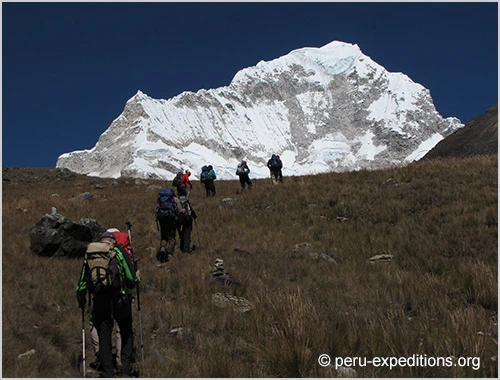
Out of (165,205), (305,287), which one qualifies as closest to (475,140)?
(165,205)

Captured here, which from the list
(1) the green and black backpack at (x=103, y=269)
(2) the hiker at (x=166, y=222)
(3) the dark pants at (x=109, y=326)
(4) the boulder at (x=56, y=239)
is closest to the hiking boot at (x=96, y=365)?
(3) the dark pants at (x=109, y=326)

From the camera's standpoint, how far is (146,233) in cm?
A: 1374

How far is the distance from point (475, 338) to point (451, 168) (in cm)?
1428

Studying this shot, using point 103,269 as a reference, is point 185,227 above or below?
above

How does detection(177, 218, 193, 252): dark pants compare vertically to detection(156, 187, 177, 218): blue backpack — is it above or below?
below

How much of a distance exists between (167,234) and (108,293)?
5601mm

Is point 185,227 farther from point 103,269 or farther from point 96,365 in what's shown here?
point 103,269

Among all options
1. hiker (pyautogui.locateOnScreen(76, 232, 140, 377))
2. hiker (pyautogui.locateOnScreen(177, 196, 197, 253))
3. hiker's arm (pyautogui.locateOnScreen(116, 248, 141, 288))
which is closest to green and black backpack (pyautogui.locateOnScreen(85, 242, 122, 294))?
hiker (pyautogui.locateOnScreen(76, 232, 140, 377))

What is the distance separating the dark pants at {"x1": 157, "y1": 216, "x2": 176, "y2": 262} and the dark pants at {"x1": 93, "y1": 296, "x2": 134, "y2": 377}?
5.29 meters

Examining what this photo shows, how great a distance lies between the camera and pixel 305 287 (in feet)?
27.4

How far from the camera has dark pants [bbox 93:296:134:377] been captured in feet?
17.6

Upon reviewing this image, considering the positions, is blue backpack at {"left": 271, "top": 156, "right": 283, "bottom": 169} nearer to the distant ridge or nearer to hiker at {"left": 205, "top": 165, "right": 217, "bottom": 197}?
hiker at {"left": 205, "top": 165, "right": 217, "bottom": 197}

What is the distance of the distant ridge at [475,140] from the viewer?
27264mm

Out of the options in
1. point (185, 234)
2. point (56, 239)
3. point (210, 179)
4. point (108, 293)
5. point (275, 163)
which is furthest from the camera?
point (275, 163)
